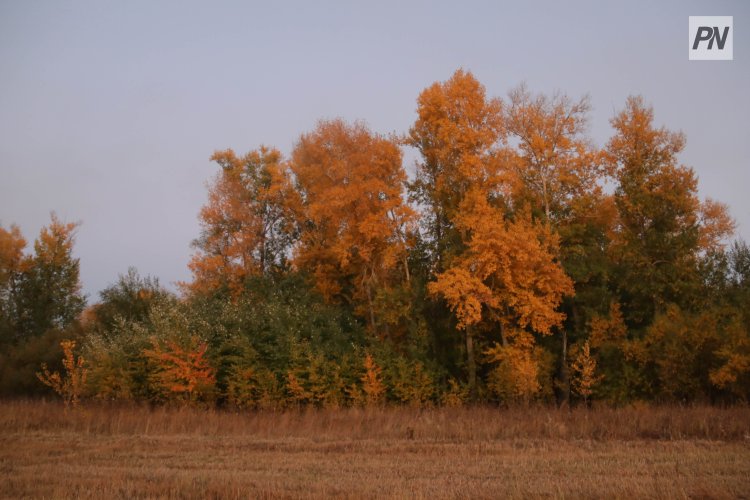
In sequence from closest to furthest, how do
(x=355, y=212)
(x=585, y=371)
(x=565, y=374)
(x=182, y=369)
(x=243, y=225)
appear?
(x=585, y=371), (x=182, y=369), (x=565, y=374), (x=355, y=212), (x=243, y=225)

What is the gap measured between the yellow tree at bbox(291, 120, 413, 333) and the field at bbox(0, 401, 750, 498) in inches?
462

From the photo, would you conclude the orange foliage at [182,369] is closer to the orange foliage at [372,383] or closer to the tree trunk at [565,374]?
the orange foliage at [372,383]

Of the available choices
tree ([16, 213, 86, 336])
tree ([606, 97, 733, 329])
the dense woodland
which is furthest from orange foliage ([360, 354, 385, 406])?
tree ([16, 213, 86, 336])

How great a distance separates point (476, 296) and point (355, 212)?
8.24 metres

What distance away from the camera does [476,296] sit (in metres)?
28.9

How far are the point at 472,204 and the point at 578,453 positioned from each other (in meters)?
16.8

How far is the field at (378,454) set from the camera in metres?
11.4

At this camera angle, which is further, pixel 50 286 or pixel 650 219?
pixel 50 286

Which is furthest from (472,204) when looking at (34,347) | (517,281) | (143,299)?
(34,347)

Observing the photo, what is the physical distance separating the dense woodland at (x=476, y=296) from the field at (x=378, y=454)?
251 inches

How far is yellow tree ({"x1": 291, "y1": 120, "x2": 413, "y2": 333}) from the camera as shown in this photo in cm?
3275

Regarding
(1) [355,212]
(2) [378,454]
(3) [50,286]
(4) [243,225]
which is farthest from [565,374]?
(3) [50,286]

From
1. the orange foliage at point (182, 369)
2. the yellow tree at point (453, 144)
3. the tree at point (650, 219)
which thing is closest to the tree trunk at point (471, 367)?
the yellow tree at point (453, 144)

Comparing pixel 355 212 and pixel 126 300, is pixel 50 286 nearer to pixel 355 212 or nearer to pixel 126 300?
pixel 126 300
